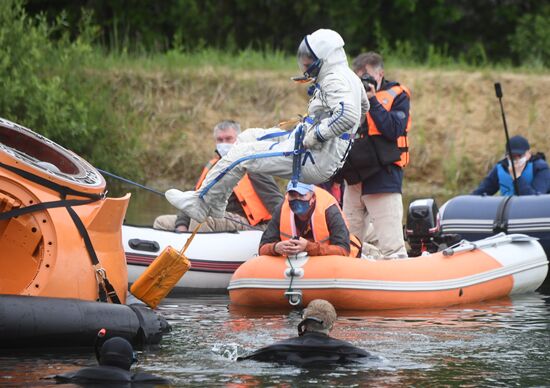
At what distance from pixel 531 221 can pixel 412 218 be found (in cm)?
138

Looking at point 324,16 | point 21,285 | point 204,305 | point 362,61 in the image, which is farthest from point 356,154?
point 324,16

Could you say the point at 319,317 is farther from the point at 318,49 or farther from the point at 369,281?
the point at 369,281

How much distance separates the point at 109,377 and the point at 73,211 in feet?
7.16

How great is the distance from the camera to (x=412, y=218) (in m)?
14.1

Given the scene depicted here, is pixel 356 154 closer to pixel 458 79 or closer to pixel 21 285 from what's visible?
pixel 21 285

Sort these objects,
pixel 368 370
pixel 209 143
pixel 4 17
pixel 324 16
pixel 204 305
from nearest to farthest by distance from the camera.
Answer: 1. pixel 368 370
2. pixel 204 305
3. pixel 4 17
4. pixel 209 143
5. pixel 324 16

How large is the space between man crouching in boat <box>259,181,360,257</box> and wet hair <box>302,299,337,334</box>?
2.99 meters

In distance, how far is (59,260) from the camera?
10617mm

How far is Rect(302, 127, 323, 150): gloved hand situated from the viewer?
11586 mm

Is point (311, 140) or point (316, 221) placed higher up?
point (311, 140)

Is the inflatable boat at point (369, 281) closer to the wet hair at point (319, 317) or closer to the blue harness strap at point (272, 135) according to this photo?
the blue harness strap at point (272, 135)

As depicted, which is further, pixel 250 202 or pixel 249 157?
pixel 250 202

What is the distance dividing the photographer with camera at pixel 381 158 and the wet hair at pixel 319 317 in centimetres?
402

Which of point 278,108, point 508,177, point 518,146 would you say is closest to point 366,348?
point 518,146
